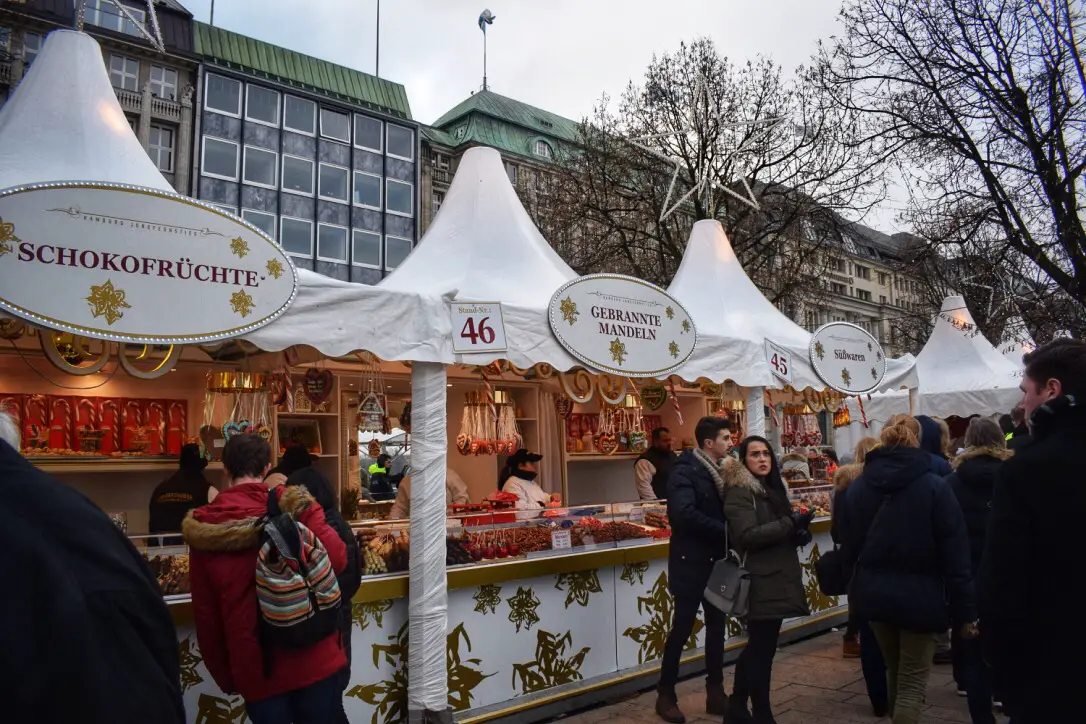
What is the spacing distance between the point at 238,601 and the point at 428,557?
181 centimetres

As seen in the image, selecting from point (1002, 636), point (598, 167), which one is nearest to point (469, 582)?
point (1002, 636)

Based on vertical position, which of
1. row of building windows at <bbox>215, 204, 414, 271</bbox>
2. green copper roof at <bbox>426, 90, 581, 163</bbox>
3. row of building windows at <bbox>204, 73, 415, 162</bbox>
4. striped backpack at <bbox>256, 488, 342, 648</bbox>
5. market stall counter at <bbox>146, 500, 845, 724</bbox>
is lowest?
market stall counter at <bbox>146, 500, 845, 724</bbox>

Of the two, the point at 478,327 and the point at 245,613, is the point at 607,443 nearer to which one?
the point at 478,327

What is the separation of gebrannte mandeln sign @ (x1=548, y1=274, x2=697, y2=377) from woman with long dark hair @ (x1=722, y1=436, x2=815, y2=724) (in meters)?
1.36

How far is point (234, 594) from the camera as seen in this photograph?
2.95m

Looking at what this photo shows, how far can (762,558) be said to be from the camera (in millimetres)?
4371

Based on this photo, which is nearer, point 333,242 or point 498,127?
point 333,242

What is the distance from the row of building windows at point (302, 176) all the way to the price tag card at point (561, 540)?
32181 mm

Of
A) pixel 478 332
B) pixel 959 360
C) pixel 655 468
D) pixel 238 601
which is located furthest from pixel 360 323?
pixel 959 360

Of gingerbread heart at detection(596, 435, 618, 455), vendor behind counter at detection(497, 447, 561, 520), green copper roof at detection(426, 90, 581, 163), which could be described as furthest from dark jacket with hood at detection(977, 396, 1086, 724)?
green copper roof at detection(426, 90, 581, 163)

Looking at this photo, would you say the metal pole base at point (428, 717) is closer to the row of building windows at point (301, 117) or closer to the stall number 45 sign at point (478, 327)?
the stall number 45 sign at point (478, 327)

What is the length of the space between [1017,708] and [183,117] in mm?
36265

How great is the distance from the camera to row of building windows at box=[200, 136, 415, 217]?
1309 inches

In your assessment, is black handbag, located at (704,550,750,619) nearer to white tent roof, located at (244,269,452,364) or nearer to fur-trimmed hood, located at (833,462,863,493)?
fur-trimmed hood, located at (833,462,863,493)
